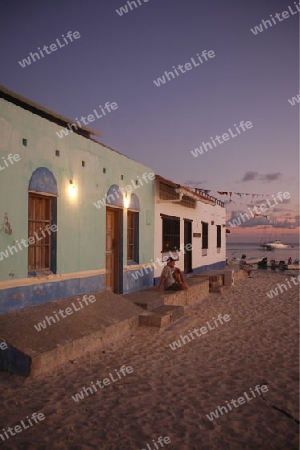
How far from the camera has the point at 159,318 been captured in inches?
299

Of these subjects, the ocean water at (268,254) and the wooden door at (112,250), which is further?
the ocean water at (268,254)

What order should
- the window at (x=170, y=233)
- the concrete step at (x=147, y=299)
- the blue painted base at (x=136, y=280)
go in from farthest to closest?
the window at (x=170, y=233), the blue painted base at (x=136, y=280), the concrete step at (x=147, y=299)

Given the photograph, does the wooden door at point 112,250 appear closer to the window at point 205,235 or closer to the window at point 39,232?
the window at point 39,232

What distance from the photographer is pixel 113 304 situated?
25.6 ft

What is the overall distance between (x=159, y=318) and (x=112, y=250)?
257 centimetres

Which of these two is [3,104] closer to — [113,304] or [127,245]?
[113,304]

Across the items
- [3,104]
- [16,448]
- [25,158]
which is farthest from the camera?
[25,158]

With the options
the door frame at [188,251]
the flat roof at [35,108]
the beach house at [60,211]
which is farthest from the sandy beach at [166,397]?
the door frame at [188,251]

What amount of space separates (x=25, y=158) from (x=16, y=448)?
173 inches

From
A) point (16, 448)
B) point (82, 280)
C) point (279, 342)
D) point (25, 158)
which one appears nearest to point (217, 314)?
point (279, 342)

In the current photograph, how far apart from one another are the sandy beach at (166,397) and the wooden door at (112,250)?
2297 millimetres

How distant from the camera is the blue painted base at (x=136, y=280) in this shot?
9734 millimetres

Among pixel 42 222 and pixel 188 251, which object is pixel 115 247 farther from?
pixel 188 251

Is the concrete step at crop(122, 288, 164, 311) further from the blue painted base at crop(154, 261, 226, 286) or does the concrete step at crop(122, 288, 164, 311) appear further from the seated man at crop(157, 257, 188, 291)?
the blue painted base at crop(154, 261, 226, 286)
